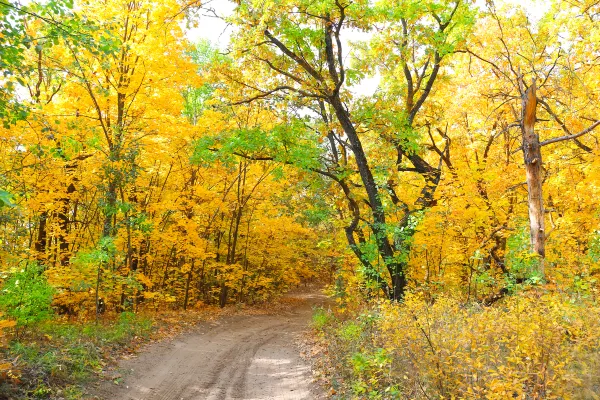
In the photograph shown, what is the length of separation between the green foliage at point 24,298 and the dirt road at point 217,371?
208cm

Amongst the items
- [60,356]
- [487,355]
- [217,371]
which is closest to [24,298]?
[60,356]

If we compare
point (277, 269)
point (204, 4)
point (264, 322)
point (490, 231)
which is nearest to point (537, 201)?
point (490, 231)

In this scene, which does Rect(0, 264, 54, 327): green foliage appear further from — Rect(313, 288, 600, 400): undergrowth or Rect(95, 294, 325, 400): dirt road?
Rect(313, 288, 600, 400): undergrowth

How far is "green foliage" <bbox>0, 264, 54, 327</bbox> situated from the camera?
307 inches

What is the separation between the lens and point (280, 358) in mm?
11016

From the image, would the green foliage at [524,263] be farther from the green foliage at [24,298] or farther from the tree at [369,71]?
the green foliage at [24,298]

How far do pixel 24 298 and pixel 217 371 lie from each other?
4.38 m

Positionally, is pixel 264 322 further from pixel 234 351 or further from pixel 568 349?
pixel 568 349

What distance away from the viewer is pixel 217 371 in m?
9.36

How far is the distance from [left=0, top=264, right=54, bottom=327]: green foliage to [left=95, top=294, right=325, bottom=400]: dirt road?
2076 millimetres

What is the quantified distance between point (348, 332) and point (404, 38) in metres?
8.52

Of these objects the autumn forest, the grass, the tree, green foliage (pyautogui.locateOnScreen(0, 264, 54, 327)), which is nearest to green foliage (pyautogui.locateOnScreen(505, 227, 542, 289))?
the autumn forest

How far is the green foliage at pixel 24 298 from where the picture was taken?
25.6ft

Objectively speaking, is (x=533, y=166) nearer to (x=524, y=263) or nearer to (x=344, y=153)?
Result: (x=524, y=263)
